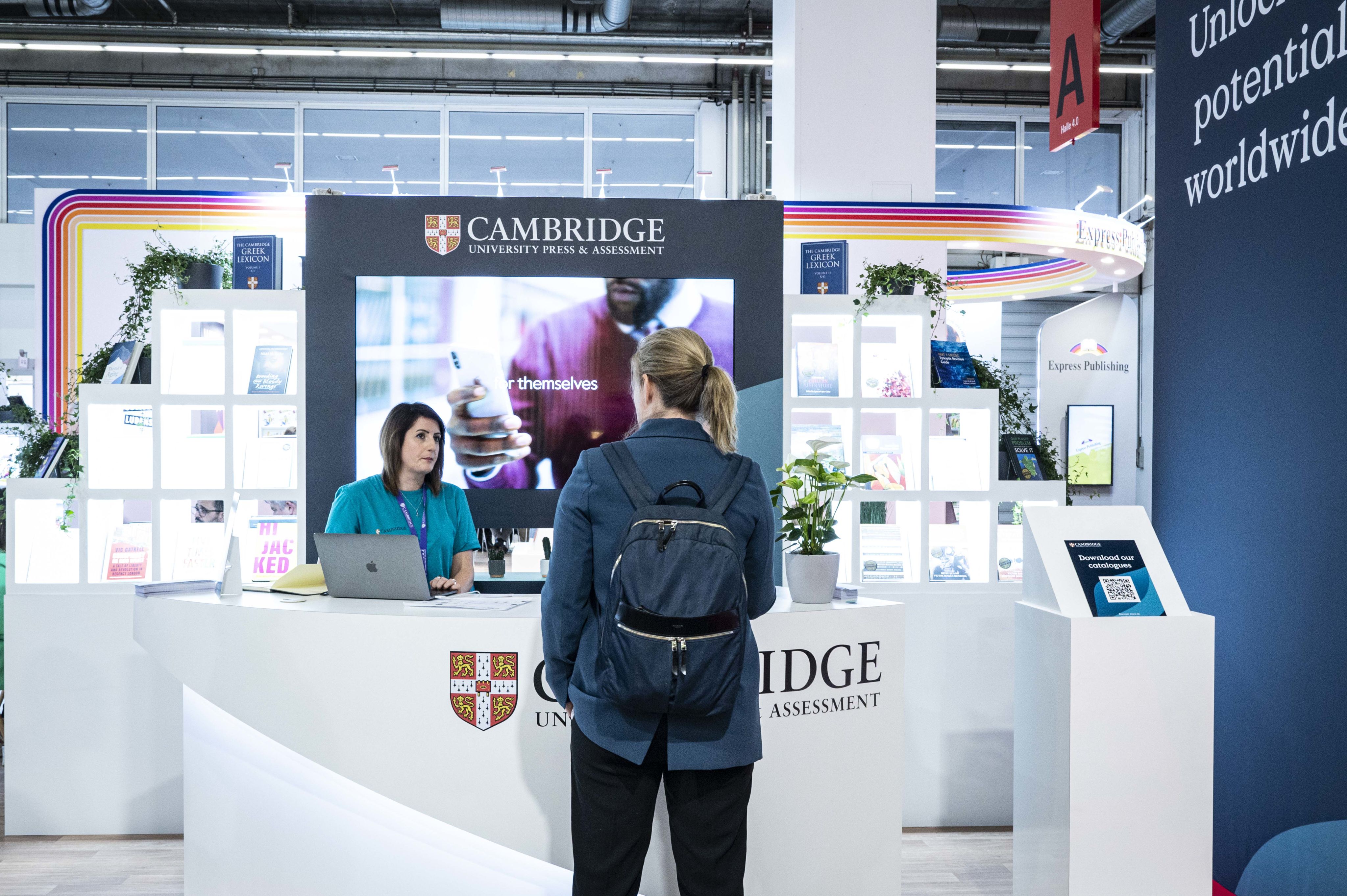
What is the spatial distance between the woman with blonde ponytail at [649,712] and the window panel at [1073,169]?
31.8 feet

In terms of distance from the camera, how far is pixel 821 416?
3.81 meters

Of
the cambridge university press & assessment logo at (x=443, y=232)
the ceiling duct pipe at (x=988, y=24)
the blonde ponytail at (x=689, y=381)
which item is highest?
the ceiling duct pipe at (x=988, y=24)

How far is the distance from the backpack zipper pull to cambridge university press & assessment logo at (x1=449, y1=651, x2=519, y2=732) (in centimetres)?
81

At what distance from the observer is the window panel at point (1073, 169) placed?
10.2m

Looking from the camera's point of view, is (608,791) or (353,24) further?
(353,24)

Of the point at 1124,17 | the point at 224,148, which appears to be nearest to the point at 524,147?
the point at 224,148

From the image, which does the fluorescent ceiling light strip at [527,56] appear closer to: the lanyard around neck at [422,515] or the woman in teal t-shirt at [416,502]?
the woman in teal t-shirt at [416,502]

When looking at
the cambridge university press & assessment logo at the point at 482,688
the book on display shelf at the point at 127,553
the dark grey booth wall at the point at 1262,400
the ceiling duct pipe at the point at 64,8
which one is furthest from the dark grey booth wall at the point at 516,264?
the ceiling duct pipe at the point at 64,8

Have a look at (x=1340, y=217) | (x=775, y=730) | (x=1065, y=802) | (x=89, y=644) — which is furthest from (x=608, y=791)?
(x=89, y=644)

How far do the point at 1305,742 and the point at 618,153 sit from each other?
8.29 meters

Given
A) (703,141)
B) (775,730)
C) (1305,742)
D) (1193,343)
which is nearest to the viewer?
(775,730)

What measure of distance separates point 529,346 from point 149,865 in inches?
93.5

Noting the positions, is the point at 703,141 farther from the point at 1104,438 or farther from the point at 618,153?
the point at 1104,438

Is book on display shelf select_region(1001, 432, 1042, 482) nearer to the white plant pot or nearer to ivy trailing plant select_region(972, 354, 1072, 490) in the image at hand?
ivy trailing plant select_region(972, 354, 1072, 490)
